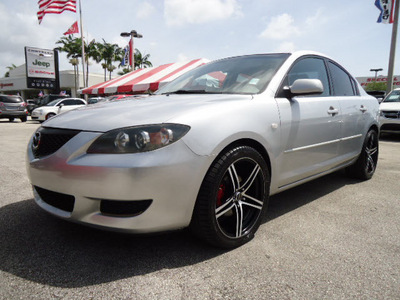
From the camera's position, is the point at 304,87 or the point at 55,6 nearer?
the point at 304,87

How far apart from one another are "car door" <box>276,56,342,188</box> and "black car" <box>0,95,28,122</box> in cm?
1706

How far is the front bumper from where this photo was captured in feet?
5.32

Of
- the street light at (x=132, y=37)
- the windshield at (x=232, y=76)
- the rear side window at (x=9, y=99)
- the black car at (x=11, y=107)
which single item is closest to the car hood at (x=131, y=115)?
the windshield at (x=232, y=76)

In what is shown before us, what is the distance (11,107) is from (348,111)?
56.8 ft

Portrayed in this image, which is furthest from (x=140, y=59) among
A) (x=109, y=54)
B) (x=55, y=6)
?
(x=55, y=6)

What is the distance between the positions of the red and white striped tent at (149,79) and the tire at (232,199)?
13.4 metres

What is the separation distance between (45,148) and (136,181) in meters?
0.77

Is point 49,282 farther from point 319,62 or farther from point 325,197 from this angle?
point 319,62

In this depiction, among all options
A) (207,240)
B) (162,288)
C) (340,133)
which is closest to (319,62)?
(340,133)

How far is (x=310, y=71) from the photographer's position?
3008mm

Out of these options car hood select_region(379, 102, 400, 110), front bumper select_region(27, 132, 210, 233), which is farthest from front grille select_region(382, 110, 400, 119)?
front bumper select_region(27, 132, 210, 233)

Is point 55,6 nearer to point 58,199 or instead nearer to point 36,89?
point 58,199

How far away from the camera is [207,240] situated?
6.39 ft

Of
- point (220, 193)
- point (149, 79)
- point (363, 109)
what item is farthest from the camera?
point (149, 79)
